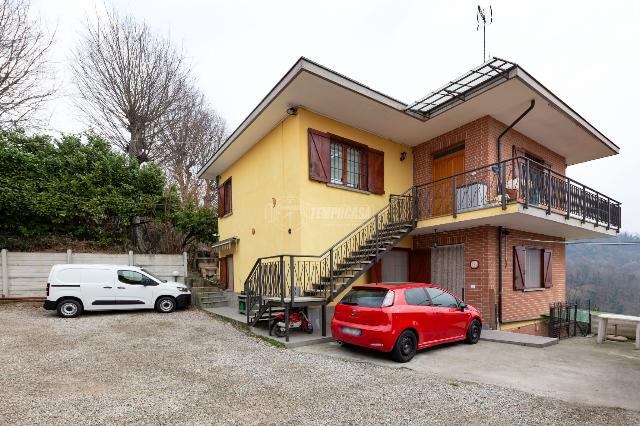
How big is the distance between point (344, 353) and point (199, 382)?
9.66 feet

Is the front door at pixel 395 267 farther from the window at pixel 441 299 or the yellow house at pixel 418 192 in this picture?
the window at pixel 441 299

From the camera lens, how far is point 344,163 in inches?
418

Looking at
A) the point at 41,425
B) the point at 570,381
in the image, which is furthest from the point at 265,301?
the point at 570,381

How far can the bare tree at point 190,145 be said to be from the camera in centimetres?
2230

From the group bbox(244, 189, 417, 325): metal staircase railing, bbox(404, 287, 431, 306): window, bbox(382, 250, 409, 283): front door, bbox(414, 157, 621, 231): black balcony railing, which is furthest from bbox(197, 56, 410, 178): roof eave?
bbox(404, 287, 431, 306): window

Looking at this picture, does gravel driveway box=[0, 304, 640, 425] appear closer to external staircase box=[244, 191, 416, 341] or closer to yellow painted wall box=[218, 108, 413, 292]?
external staircase box=[244, 191, 416, 341]

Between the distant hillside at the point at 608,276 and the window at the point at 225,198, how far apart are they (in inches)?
1230

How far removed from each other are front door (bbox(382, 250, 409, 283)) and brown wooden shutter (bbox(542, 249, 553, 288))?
4.64 meters

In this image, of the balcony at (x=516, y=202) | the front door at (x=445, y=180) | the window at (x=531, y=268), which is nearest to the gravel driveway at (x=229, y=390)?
the balcony at (x=516, y=202)

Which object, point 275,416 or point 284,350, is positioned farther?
point 284,350

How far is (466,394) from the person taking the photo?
Result: 4.82 metres

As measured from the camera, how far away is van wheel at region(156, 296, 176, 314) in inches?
457

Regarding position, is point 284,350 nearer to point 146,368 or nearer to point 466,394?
point 146,368

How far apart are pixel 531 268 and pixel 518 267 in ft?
4.80
